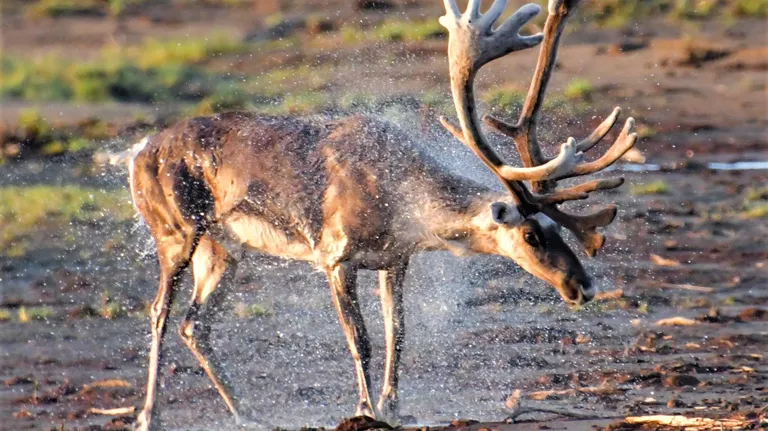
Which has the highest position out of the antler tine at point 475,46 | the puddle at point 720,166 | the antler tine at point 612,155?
the antler tine at point 475,46

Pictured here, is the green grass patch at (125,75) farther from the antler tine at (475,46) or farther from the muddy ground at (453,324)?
the antler tine at (475,46)

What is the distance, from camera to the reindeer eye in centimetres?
799

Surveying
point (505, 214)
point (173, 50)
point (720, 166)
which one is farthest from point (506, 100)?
point (505, 214)

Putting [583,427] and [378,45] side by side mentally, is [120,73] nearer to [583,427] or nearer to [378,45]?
[378,45]

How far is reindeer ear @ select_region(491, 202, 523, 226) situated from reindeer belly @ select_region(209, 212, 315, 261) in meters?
1.24

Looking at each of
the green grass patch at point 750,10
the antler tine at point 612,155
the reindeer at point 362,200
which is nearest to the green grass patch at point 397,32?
the green grass patch at point 750,10

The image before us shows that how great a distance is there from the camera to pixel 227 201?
910 centimetres

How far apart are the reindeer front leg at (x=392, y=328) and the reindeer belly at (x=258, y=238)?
0.44 metres

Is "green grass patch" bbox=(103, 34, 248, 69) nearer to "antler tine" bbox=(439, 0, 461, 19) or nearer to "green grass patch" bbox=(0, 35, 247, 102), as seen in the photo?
"green grass patch" bbox=(0, 35, 247, 102)

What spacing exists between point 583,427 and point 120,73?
442 inches

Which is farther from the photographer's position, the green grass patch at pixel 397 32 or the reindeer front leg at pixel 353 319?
the green grass patch at pixel 397 32

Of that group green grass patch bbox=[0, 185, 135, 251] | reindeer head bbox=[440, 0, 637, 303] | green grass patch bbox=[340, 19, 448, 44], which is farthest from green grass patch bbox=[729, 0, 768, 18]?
reindeer head bbox=[440, 0, 637, 303]

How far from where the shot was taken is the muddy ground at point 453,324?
29.7ft

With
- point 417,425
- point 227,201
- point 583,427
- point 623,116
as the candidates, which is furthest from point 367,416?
point 623,116
